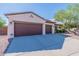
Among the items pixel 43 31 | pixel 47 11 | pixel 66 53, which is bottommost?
pixel 66 53

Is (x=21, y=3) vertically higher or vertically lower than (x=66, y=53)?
higher

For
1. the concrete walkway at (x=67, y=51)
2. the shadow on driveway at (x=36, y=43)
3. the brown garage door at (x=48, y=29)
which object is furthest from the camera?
the brown garage door at (x=48, y=29)

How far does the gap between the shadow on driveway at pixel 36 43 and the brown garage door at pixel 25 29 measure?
0.11 m

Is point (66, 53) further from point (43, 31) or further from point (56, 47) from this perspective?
point (43, 31)

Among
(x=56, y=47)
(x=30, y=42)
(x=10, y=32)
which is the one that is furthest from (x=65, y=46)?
(x=10, y=32)

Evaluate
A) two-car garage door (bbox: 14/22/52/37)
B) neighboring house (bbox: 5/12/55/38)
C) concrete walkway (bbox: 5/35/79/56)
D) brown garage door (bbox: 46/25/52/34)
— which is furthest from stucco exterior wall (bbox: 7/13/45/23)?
concrete walkway (bbox: 5/35/79/56)

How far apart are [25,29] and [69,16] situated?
3.75ft

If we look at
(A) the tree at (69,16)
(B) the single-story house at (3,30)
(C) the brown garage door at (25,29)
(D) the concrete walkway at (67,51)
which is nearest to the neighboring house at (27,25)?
(C) the brown garage door at (25,29)

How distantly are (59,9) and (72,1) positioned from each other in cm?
38

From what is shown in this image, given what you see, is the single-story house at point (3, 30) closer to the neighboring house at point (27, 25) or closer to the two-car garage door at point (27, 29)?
the neighboring house at point (27, 25)

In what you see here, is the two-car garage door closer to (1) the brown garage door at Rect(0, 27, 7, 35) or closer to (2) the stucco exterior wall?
(2) the stucco exterior wall

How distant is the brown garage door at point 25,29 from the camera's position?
309 inches

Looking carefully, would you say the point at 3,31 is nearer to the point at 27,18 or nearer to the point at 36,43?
the point at 27,18

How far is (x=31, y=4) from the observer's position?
7.66 m
